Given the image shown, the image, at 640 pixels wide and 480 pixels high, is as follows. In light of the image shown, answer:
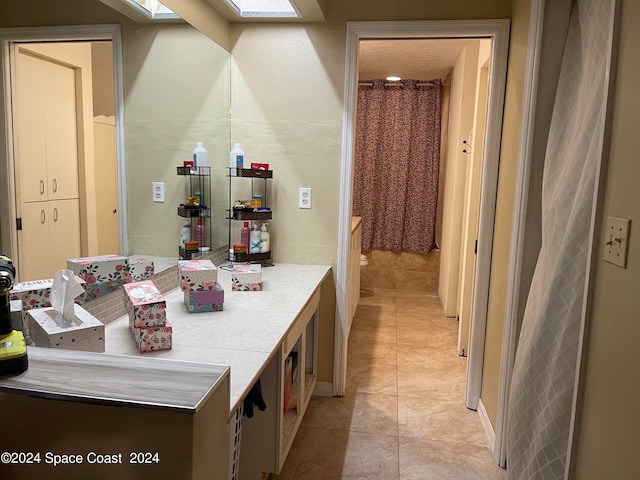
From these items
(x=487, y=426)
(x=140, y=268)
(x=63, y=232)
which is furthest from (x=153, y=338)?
(x=487, y=426)

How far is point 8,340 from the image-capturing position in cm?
97

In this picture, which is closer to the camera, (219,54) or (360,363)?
(219,54)

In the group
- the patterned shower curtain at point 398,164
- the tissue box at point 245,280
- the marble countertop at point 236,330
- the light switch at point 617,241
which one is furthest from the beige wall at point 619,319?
the patterned shower curtain at point 398,164

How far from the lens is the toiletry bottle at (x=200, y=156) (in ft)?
8.08

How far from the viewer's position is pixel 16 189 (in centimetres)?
130

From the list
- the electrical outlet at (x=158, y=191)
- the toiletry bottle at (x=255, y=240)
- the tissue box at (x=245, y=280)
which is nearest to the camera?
the electrical outlet at (x=158, y=191)

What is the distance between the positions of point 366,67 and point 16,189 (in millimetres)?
4122

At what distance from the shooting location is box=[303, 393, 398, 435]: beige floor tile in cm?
260

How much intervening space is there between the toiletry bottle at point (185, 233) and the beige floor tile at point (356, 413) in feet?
3.80

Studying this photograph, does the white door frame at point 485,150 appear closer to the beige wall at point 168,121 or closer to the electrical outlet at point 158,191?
the beige wall at point 168,121

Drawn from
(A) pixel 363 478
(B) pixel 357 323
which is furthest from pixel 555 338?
(B) pixel 357 323

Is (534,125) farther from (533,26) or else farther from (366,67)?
(366,67)

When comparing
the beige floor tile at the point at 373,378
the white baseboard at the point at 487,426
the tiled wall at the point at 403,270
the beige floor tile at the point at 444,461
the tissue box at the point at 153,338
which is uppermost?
the tissue box at the point at 153,338

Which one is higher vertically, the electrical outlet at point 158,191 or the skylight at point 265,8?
the skylight at point 265,8
